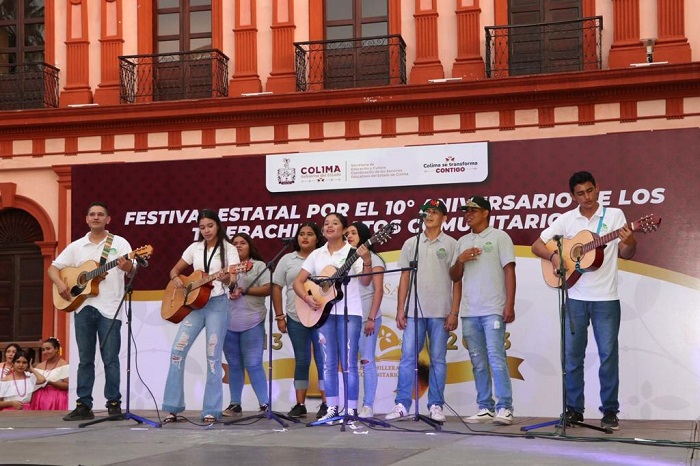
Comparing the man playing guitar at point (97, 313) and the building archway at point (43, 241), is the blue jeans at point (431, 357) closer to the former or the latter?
the man playing guitar at point (97, 313)

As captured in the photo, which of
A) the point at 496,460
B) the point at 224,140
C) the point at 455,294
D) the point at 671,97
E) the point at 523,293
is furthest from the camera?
the point at 224,140

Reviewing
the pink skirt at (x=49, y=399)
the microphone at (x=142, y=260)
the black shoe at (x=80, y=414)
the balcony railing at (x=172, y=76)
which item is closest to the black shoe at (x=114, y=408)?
the black shoe at (x=80, y=414)

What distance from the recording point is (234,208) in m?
10.5

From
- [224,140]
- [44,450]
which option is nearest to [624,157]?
[44,450]

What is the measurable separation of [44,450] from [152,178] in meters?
4.11

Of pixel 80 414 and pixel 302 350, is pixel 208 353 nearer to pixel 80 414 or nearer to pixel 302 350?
pixel 302 350

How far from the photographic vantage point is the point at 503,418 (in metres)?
8.52

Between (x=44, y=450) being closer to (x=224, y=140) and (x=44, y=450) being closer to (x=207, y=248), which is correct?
(x=207, y=248)

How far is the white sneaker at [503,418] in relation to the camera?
8.52 m

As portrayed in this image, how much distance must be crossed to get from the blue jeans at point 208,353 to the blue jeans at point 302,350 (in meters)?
0.71

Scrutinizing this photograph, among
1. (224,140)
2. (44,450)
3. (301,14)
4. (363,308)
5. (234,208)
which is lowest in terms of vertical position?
(44,450)

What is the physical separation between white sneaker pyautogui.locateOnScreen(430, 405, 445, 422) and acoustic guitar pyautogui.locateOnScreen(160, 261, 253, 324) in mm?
1815

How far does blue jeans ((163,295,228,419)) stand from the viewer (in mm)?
8945

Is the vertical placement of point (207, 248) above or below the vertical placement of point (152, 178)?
below
